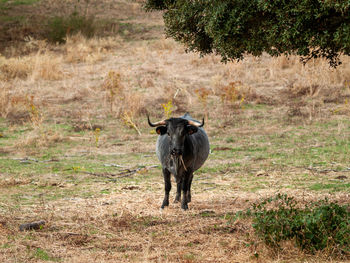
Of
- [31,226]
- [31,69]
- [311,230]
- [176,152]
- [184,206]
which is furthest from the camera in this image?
[31,69]

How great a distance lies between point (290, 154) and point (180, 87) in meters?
9.61

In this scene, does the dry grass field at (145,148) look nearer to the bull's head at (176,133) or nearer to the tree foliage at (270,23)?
the bull's head at (176,133)

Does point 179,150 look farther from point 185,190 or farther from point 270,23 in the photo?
point 270,23

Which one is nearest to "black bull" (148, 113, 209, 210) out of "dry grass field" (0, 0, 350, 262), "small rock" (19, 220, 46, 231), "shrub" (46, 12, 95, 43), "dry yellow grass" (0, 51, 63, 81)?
"dry grass field" (0, 0, 350, 262)

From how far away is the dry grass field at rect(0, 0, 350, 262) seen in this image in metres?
8.57

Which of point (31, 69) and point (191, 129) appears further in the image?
point (31, 69)

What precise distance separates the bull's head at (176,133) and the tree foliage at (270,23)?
175cm

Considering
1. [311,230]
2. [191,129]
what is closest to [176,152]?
[191,129]

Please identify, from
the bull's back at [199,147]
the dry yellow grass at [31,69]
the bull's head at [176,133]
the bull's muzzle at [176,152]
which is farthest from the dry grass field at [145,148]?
the bull's muzzle at [176,152]

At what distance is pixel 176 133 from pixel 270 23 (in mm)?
2829

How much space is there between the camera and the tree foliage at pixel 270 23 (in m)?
7.96

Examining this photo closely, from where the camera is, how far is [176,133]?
34.0 feet

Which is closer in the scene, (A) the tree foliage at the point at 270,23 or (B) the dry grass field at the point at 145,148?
(A) the tree foliage at the point at 270,23

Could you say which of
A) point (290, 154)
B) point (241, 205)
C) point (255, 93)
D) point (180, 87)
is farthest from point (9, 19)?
point (241, 205)
